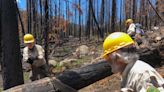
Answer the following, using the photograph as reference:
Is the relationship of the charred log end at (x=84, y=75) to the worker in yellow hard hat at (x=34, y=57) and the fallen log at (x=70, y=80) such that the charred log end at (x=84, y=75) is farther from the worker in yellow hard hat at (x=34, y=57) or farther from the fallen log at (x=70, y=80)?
the worker in yellow hard hat at (x=34, y=57)

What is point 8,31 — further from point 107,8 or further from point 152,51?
point 107,8

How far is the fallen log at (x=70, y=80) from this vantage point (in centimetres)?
874

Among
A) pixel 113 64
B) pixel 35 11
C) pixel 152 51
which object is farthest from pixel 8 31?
pixel 35 11

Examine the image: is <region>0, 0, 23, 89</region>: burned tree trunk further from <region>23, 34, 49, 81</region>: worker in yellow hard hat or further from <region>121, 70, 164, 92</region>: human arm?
<region>121, 70, 164, 92</region>: human arm

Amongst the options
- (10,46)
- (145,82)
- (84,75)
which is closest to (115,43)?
(145,82)

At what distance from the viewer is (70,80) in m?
9.62

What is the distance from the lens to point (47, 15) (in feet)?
52.2

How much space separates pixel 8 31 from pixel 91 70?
234cm

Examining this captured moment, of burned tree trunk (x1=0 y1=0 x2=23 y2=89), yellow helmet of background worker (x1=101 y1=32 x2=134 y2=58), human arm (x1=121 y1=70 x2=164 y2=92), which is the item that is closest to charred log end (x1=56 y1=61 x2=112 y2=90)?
burned tree trunk (x1=0 y1=0 x2=23 y2=89)

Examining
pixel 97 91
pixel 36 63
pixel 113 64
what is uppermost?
pixel 113 64

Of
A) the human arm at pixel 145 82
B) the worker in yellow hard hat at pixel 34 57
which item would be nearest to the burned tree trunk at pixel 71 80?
the worker in yellow hard hat at pixel 34 57

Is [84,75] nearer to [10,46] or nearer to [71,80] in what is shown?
[71,80]

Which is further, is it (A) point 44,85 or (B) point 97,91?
(B) point 97,91

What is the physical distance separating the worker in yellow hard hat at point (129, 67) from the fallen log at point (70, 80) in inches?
199
